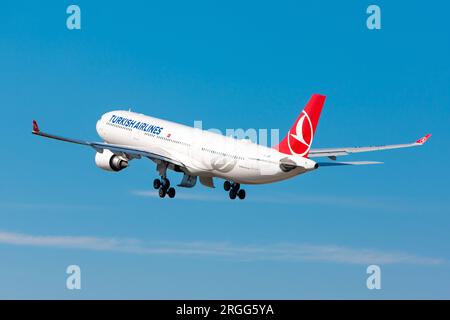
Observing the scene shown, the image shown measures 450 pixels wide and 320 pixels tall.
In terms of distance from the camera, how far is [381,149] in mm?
121000

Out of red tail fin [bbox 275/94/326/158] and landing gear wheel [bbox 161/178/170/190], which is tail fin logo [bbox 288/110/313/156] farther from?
landing gear wheel [bbox 161/178/170/190]

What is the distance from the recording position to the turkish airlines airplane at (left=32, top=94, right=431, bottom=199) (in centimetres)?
10981

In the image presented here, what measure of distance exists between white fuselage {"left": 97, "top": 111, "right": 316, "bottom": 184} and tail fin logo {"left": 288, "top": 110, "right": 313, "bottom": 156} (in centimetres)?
73

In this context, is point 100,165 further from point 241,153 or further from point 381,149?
point 381,149

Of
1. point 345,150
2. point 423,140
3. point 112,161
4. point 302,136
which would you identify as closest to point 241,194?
point 345,150

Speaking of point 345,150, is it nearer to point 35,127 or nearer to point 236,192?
point 236,192

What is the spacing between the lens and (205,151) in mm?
118000

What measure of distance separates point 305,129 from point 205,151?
11.7m

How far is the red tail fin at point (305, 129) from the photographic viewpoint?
109188 mm

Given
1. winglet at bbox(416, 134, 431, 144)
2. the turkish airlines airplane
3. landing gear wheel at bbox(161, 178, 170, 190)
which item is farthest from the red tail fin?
landing gear wheel at bbox(161, 178, 170, 190)

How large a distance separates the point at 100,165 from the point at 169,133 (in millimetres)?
7427

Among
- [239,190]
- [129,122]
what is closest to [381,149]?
[239,190]

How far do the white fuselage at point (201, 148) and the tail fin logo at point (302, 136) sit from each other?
0.73 metres

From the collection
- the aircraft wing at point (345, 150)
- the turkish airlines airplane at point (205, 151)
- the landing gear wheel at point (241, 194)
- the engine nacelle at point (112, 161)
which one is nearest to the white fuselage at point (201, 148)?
the turkish airlines airplane at point (205, 151)
